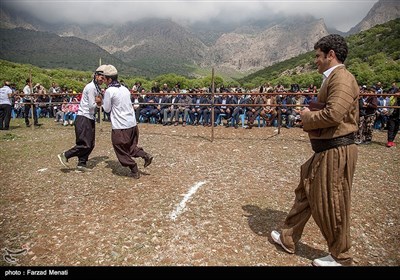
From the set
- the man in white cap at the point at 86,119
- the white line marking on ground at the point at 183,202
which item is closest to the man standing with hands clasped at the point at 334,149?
the white line marking on ground at the point at 183,202

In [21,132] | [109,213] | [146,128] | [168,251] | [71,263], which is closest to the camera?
[71,263]

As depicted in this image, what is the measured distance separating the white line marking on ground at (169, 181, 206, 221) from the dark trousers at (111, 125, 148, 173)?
1269 millimetres

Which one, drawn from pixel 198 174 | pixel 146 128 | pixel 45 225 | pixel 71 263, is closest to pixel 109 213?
pixel 45 225

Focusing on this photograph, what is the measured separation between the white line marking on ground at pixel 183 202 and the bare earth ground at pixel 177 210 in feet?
0.06

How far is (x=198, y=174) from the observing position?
6.32m

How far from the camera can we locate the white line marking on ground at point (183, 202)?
169 inches

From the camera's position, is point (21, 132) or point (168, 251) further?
point (21, 132)

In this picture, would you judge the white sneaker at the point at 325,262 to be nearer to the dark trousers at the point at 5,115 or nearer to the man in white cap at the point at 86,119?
the man in white cap at the point at 86,119

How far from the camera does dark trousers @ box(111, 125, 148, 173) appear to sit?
5586 millimetres

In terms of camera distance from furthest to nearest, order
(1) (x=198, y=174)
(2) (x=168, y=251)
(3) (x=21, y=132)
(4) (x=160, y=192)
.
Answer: (3) (x=21, y=132), (1) (x=198, y=174), (4) (x=160, y=192), (2) (x=168, y=251)

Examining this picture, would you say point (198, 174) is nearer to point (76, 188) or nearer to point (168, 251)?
point (76, 188)
